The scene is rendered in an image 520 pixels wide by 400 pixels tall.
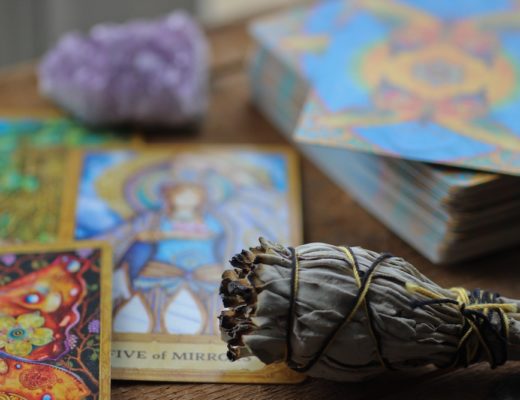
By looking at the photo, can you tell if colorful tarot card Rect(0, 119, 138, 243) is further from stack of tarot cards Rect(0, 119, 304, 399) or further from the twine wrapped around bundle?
the twine wrapped around bundle

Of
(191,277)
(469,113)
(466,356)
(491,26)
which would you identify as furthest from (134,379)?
(491,26)

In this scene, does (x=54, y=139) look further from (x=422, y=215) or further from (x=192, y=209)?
(x=422, y=215)

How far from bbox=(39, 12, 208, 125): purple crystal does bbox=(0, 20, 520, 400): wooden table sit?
35 millimetres

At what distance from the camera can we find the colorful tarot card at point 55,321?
0.59 m

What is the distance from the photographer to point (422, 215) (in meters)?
0.71

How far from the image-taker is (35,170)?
81cm

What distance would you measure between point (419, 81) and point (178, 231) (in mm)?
275

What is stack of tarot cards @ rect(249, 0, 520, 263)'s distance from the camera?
691mm

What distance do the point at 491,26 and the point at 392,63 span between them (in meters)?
0.13

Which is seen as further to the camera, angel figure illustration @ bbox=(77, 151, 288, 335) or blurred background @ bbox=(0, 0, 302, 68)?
blurred background @ bbox=(0, 0, 302, 68)

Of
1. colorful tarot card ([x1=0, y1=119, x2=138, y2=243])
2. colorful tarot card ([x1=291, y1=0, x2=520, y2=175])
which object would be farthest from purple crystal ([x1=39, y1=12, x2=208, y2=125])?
colorful tarot card ([x1=291, y1=0, x2=520, y2=175])

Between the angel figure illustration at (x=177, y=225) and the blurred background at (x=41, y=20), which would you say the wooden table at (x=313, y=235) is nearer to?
the angel figure illustration at (x=177, y=225)

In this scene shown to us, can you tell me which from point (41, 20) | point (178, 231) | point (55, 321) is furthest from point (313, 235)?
point (41, 20)

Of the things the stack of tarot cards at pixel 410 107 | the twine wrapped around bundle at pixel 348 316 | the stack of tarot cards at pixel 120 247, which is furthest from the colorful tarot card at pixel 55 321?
the stack of tarot cards at pixel 410 107
